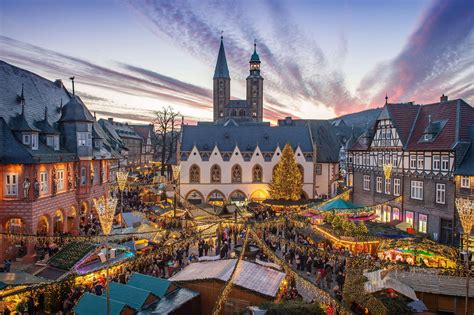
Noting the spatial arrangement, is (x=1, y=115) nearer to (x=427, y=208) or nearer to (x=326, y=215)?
(x=326, y=215)

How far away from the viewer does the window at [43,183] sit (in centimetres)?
2529

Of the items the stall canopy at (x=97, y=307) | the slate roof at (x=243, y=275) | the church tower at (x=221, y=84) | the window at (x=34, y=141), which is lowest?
the stall canopy at (x=97, y=307)

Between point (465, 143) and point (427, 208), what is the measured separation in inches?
225

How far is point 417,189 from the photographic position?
30547 mm

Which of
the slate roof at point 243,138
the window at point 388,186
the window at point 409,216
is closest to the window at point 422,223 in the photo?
the window at point 409,216

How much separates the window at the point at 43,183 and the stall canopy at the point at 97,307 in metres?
14.1

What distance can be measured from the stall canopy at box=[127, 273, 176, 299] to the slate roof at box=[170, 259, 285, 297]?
0.57 meters

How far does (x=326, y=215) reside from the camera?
2978 cm

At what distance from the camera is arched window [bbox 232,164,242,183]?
164 ft

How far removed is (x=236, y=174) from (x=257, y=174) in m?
2.83

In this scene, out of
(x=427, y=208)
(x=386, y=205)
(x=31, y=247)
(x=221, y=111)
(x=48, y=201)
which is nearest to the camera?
(x=31, y=247)

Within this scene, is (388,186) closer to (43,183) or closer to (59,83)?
(43,183)

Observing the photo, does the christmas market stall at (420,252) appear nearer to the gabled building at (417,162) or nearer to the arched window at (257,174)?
the gabled building at (417,162)

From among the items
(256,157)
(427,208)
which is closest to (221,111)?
(256,157)
